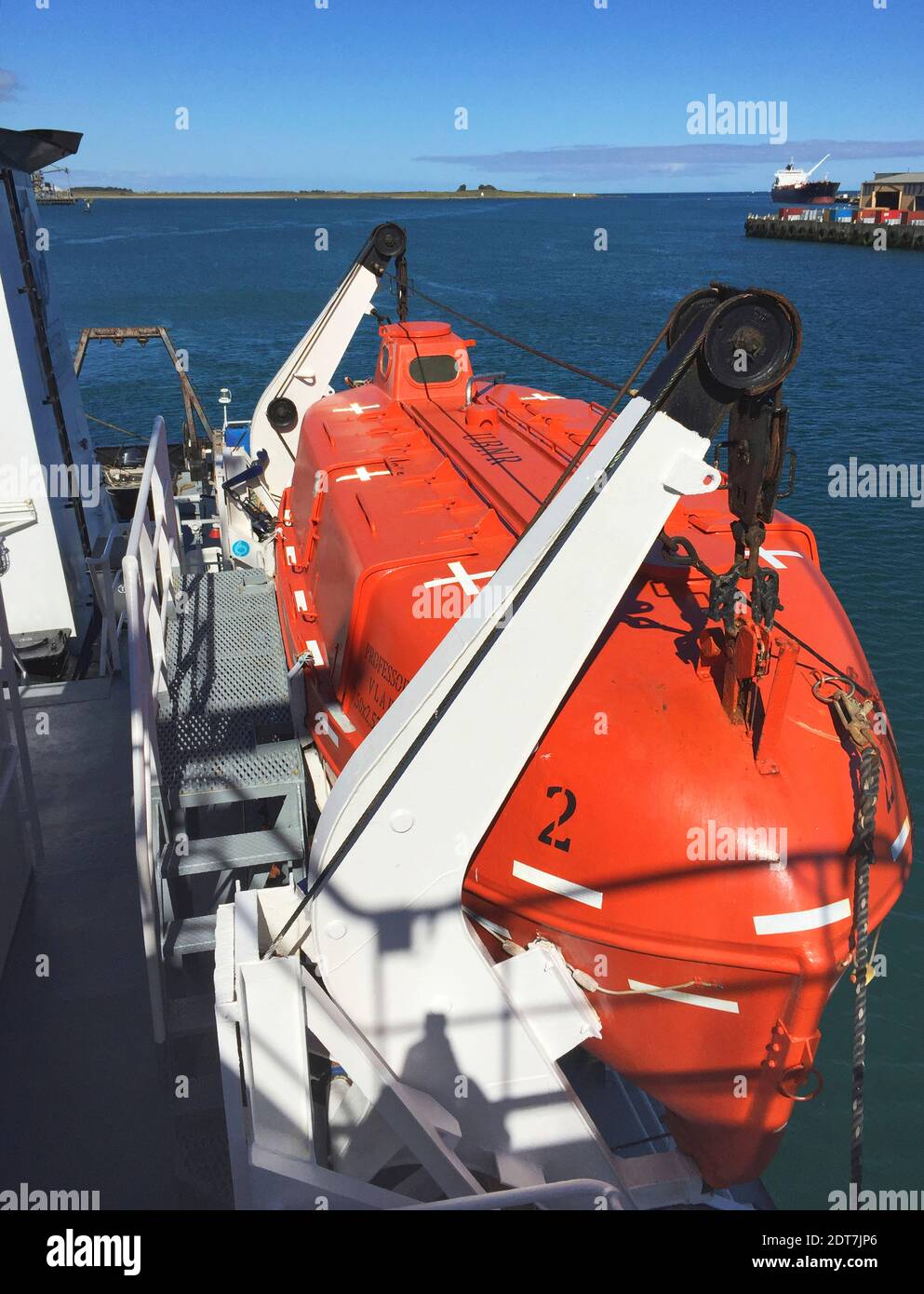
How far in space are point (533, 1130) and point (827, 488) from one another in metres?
20.2

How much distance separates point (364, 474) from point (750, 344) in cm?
509

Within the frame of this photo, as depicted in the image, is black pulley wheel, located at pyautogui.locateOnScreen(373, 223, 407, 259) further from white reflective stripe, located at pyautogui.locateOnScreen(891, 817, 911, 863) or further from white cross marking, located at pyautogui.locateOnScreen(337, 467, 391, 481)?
white reflective stripe, located at pyautogui.locateOnScreen(891, 817, 911, 863)

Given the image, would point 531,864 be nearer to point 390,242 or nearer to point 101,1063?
point 101,1063

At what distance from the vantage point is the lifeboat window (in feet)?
32.4

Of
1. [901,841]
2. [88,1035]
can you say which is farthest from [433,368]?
[88,1035]

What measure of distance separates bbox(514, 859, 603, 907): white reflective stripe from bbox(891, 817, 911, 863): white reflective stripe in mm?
1635

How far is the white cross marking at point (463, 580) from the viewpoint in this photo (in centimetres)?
589

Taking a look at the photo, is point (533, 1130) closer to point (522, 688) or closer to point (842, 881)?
point (842, 881)

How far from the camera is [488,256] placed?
88.4 m

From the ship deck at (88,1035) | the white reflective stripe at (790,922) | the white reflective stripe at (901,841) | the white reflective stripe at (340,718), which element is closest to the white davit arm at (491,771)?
the white reflective stripe at (790,922)

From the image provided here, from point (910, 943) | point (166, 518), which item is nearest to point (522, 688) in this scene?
point (166, 518)

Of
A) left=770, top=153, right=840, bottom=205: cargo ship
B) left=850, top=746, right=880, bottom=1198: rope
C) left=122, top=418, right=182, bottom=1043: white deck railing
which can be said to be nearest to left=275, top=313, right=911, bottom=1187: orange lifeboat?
left=850, top=746, right=880, bottom=1198: rope

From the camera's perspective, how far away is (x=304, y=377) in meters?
12.9

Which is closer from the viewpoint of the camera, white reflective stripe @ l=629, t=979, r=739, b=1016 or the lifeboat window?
white reflective stripe @ l=629, t=979, r=739, b=1016
